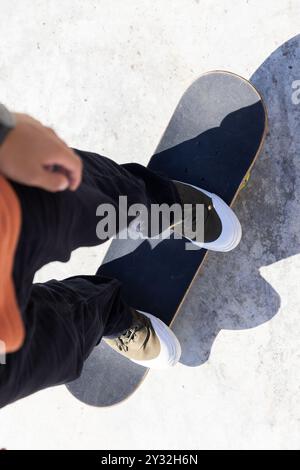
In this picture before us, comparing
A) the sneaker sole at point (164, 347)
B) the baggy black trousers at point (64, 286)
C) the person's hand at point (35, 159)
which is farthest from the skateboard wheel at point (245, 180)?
the person's hand at point (35, 159)

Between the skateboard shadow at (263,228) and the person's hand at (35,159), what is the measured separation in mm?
1084

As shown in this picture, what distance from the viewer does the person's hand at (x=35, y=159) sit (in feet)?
3.10

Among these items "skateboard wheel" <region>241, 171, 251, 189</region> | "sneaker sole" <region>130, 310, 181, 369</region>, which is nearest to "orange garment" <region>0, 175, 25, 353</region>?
"sneaker sole" <region>130, 310, 181, 369</region>

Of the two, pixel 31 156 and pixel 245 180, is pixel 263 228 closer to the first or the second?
pixel 245 180

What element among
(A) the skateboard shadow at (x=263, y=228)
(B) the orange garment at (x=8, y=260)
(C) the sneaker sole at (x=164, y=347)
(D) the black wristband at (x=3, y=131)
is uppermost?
(D) the black wristband at (x=3, y=131)

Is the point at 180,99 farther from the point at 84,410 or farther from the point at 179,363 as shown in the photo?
the point at 84,410

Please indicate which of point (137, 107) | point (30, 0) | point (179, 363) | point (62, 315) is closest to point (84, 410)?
point (179, 363)

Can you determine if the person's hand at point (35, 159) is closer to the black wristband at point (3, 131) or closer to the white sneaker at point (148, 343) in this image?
the black wristband at point (3, 131)

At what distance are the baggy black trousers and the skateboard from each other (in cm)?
A: 23

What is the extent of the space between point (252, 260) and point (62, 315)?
81 centimetres

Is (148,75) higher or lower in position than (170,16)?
lower

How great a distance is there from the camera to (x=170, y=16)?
2.06 m

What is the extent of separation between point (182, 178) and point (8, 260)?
41.8 inches

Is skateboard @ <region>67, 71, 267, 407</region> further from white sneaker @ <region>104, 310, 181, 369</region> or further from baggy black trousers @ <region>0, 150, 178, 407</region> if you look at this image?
baggy black trousers @ <region>0, 150, 178, 407</region>
